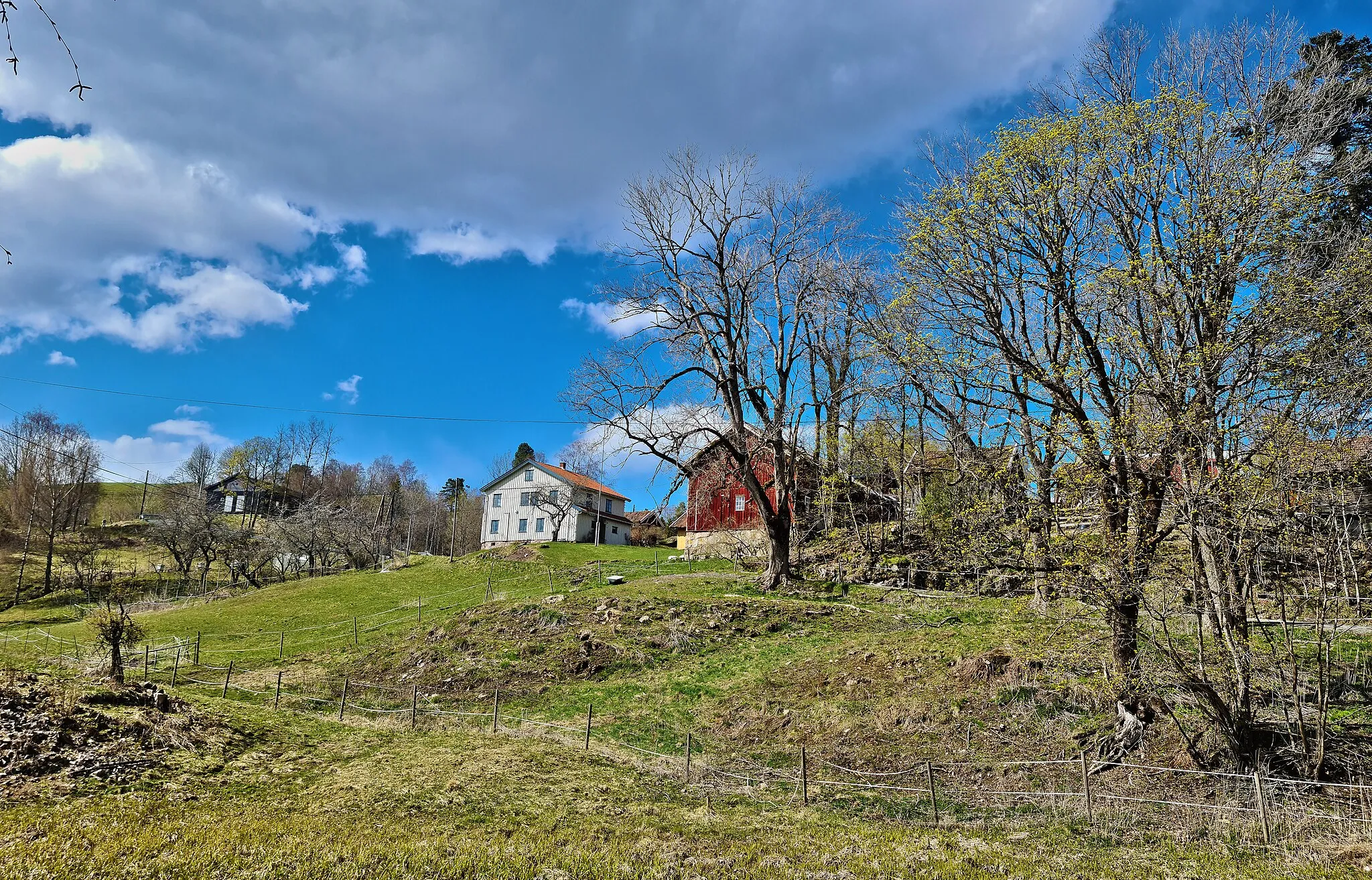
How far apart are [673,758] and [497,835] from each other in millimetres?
5850

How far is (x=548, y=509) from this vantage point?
206 ft

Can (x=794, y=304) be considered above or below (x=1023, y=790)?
above

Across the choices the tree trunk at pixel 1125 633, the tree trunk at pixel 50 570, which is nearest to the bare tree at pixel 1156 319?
the tree trunk at pixel 1125 633

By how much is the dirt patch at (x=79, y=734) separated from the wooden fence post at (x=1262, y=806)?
1565cm

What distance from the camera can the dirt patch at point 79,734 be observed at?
33.1 feet

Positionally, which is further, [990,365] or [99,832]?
[990,365]

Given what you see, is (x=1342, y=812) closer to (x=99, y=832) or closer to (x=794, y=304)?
(x=99, y=832)

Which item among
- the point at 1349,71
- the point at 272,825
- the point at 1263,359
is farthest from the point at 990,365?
the point at 272,825

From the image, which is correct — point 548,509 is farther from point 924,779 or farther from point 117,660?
point 924,779

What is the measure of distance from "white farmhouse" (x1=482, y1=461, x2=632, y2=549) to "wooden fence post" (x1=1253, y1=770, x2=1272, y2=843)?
52.5m

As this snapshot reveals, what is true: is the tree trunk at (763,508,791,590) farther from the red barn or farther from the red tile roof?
the red tile roof

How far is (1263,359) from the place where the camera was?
12.2m

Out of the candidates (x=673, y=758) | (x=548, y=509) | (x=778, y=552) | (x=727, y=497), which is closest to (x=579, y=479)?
(x=548, y=509)

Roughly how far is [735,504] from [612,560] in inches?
353
